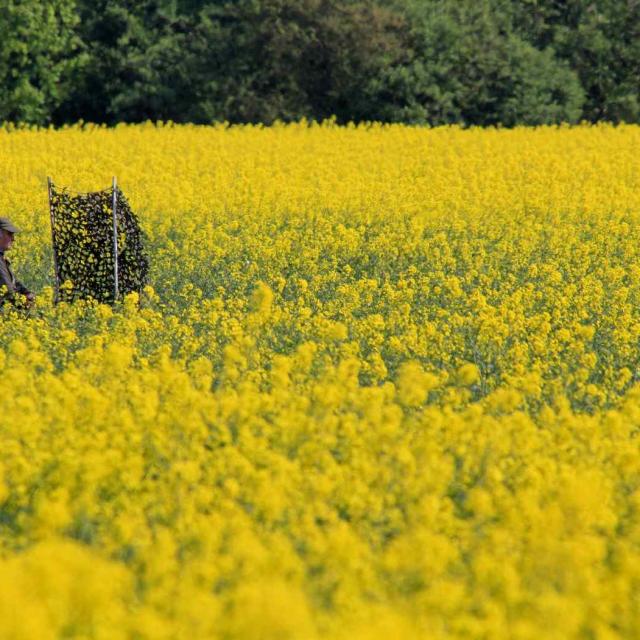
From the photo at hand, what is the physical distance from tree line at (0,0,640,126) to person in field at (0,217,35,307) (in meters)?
19.1

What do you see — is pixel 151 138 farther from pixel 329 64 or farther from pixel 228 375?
pixel 228 375

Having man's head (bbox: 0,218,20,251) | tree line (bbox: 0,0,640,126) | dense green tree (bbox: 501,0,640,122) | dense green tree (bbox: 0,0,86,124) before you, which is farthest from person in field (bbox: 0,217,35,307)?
dense green tree (bbox: 501,0,640,122)

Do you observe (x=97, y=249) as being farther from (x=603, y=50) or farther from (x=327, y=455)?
(x=603, y=50)

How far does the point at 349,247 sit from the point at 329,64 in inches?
636

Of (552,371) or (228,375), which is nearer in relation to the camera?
(228,375)

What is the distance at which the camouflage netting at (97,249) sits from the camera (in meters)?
12.8

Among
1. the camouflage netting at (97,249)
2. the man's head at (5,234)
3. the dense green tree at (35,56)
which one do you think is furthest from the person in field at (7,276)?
the dense green tree at (35,56)

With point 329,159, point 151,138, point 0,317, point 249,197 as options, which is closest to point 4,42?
point 151,138

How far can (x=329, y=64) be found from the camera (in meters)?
30.5

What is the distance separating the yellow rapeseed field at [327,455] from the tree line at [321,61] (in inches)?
623

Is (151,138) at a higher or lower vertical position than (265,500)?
lower

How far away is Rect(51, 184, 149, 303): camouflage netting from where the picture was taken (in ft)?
42.1

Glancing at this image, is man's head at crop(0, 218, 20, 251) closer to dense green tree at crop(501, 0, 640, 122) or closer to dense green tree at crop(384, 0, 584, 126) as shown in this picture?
dense green tree at crop(384, 0, 584, 126)

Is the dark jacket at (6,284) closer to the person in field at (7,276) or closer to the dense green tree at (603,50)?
the person in field at (7,276)
